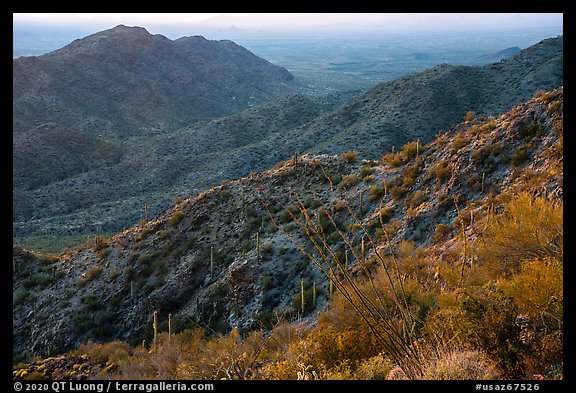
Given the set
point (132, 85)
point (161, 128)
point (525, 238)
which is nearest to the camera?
point (525, 238)

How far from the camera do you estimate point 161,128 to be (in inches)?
2963

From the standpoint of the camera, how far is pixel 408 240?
1397 cm

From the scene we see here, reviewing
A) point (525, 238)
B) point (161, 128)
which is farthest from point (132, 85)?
point (525, 238)

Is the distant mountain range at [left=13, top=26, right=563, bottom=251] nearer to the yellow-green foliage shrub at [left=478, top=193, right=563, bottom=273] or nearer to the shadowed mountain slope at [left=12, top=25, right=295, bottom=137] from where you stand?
the shadowed mountain slope at [left=12, top=25, right=295, bottom=137]

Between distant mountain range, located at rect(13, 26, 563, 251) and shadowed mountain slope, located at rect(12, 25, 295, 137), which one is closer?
distant mountain range, located at rect(13, 26, 563, 251)

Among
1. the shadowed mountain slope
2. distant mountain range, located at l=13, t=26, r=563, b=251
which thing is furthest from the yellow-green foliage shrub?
the shadowed mountain slope

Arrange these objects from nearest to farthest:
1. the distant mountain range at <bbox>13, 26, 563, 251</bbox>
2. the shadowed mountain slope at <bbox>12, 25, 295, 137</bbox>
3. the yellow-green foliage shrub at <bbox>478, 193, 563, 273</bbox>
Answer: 1. the yellow-green foliage shrub at <bbox>478, 193, 563, 273</bbox>
2. the distant mountain range at <bbox>13, 26, 563, 251</bbox>
3. the shadowed mountain slope at <bbox>12, 25, 295, 137</bbox>

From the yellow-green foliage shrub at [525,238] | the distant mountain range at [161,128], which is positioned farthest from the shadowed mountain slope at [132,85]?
the yellow-green foliage shrub at [525,238]

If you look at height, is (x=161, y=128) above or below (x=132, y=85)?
below

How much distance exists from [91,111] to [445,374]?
80925 mm

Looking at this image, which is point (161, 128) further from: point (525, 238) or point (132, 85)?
point (525, 238)

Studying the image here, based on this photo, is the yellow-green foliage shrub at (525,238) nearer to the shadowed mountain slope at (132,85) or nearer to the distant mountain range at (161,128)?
the distant mountain range at (161,128)

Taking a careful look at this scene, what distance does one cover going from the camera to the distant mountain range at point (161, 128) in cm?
4153

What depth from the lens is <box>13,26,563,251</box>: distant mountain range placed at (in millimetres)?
41531
